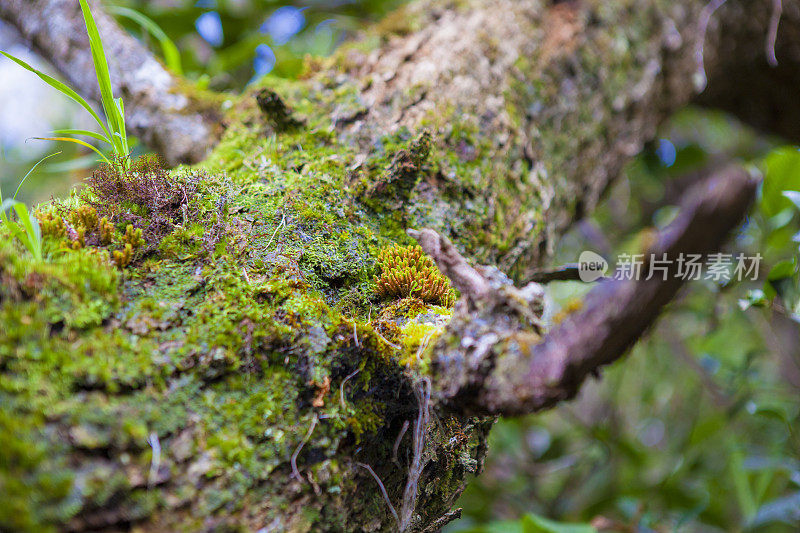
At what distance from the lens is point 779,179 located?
65.7 inches

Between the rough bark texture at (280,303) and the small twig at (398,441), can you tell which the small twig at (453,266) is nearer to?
the rough bark texture at (280,303)

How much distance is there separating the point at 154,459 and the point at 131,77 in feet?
4.47

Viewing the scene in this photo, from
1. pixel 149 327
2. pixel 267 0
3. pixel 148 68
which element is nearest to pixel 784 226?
pixel 149 327

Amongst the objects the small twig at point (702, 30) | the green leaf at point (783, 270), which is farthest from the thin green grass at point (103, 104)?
the small twig at point (702, 30)

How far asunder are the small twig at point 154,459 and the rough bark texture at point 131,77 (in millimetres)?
1001

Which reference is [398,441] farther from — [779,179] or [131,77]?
[779,179]

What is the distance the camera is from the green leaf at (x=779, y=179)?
1.64 m

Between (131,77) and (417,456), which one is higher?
(131,77)

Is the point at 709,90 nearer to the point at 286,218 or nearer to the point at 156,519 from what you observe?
the point at 286,218

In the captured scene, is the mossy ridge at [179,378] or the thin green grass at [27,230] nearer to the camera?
the mossy ridge at [179,378]

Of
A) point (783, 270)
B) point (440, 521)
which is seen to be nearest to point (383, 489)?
point (440, 521)

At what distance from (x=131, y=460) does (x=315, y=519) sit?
0.27 metres

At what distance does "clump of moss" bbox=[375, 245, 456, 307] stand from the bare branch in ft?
0.71

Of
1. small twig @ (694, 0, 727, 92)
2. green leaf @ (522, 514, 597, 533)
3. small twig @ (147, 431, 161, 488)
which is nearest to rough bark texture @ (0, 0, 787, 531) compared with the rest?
small twig @ (147, 431, 161, 488)
